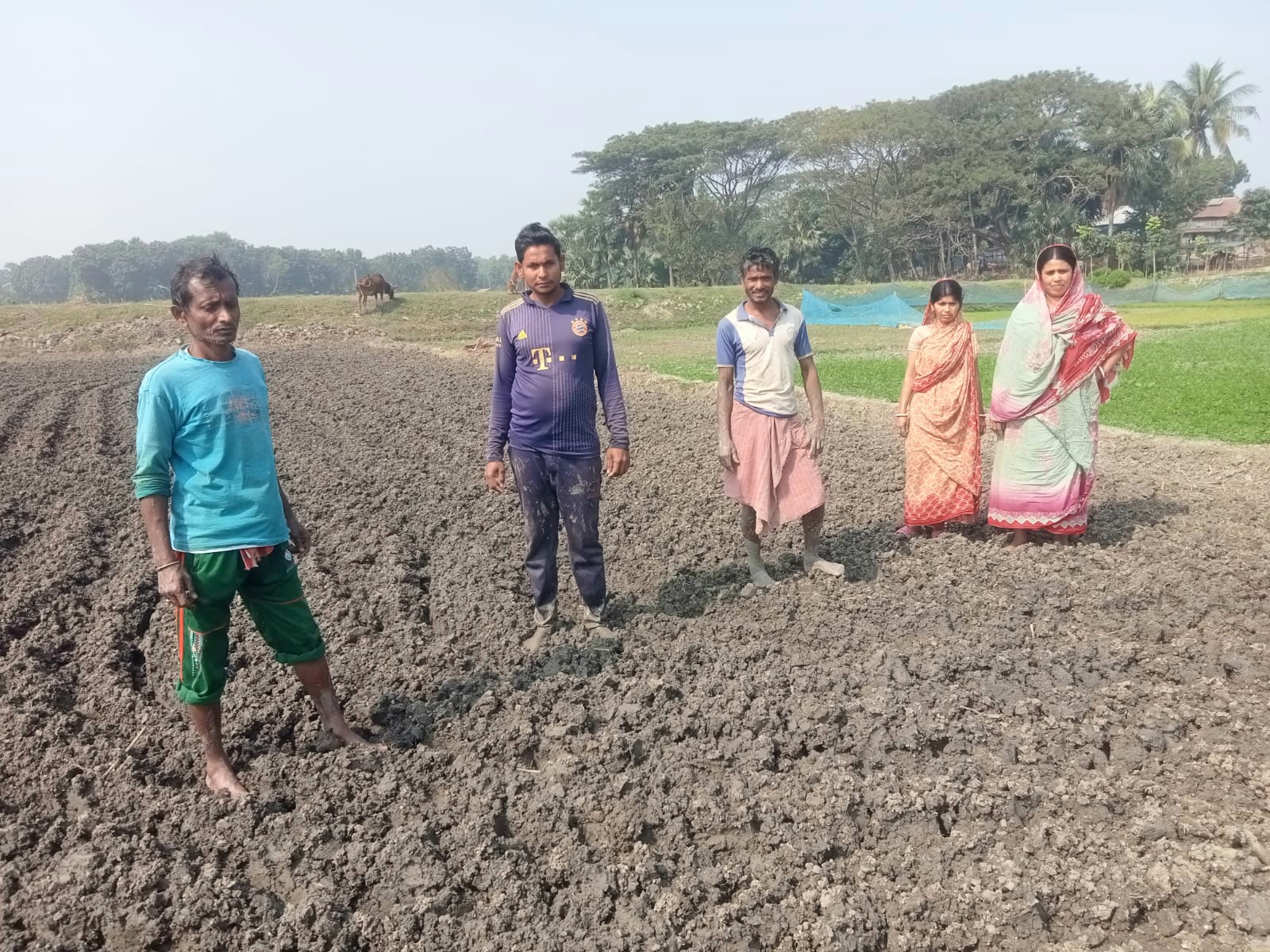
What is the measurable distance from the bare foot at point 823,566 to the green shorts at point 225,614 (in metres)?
2.65

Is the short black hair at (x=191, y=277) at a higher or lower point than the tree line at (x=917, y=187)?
lower

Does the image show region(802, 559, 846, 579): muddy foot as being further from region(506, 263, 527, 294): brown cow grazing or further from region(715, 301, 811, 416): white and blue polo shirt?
region(506, 263, 527, 294): brown cow grazing

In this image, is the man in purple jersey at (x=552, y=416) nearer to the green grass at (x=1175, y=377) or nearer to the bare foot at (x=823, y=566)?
the bare foot at (x=823, y=566)

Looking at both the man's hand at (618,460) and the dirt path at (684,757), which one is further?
the man's hand at (618,460)

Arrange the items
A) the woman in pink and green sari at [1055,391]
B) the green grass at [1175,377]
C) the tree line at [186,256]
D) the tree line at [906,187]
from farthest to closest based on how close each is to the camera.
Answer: the tree line at [186,256] < the tree line at [906,187] < the green grass at [1175,377] < the woman in pink and green sari at [1055,391]

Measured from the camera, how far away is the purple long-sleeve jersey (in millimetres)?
3885

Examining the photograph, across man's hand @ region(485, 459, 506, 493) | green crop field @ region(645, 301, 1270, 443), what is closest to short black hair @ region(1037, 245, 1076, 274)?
man's hand @ region(485, 459, 506, 493)

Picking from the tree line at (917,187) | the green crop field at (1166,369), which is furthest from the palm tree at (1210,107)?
the green crop field at (1166,369)

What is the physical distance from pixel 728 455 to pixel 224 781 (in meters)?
2.70

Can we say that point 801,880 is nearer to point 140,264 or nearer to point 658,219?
point 658,219

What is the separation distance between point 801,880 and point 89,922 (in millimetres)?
1914

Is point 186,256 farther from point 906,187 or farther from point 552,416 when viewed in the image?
point 552,416

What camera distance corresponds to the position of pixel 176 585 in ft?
9.14

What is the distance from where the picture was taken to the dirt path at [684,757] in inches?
95.3
